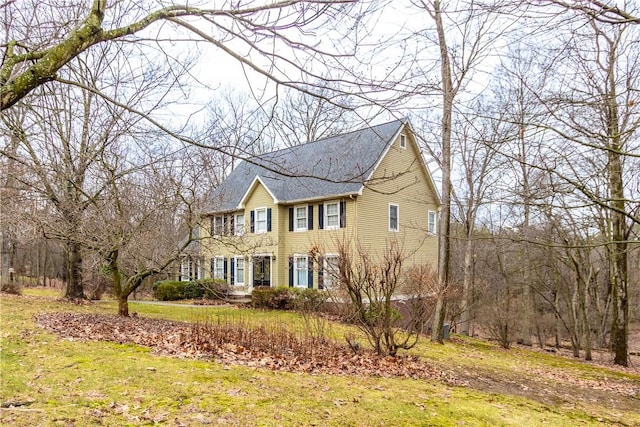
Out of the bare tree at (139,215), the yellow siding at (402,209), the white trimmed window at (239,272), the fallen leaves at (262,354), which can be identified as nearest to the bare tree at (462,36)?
the fallen leaves at (262,354)

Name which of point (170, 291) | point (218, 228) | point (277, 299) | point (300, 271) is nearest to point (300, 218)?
point (300, 271)

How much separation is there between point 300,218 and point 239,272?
4597mm

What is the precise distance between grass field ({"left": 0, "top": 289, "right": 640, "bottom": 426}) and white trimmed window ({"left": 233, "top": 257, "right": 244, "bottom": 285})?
14.2 metres

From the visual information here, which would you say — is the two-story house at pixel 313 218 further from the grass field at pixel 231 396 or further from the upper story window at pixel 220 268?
the grass field at pixel 231 396

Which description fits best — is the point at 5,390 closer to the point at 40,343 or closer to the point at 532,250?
the point at 40,343

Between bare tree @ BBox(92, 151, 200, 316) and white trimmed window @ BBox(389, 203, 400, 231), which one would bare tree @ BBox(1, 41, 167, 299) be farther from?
white trimmed window @ BBox(389, 203, 400, 231)

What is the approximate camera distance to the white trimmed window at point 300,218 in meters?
19.4

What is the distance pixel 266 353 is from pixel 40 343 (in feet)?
11.1

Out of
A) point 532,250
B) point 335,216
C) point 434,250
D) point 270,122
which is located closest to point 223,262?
point 335,216

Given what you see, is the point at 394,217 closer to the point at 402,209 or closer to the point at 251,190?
the point at 402,209

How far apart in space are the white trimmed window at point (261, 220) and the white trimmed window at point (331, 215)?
3462 mm

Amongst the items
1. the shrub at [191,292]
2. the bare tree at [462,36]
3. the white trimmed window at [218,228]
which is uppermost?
the bare tree at [462,36]

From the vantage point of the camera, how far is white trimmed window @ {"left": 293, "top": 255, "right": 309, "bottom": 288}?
18.6 metres

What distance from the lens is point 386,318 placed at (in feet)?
24.5
